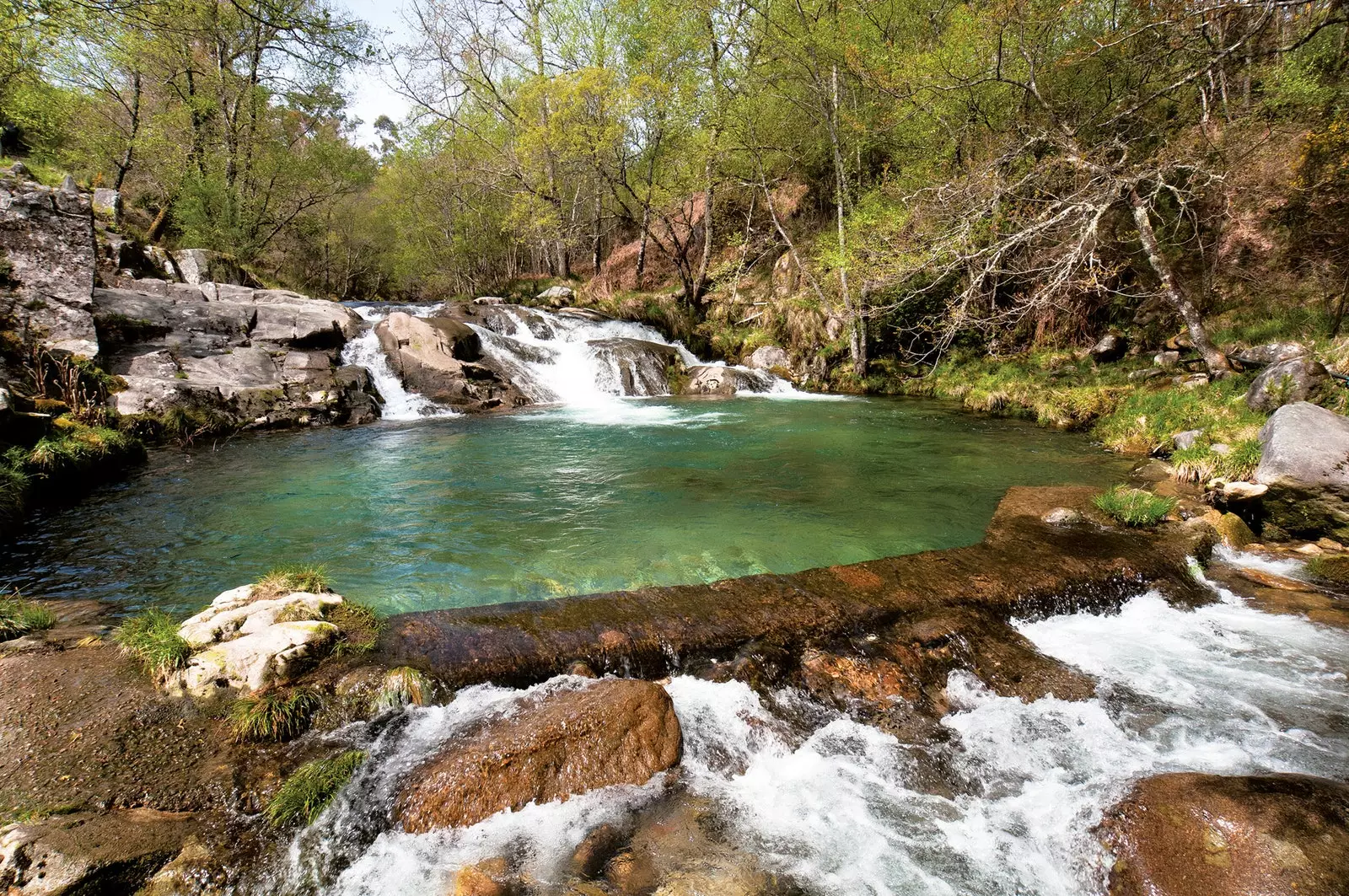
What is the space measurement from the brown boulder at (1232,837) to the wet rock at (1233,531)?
428 centimetres

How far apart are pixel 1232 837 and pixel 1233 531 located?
5.20m

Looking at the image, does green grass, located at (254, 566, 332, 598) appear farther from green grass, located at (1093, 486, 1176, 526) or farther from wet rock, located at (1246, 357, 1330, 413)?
wet rock, located at (1246, 357, 1330, 413)

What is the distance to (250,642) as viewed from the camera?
324 centimetres

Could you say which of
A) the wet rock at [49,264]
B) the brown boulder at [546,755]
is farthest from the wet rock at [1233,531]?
the wet rock at [49,264]

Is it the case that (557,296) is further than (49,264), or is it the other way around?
(557,296)

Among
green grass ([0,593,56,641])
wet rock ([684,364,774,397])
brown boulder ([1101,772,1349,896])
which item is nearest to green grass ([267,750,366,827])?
green grass ([0,593,56,641])

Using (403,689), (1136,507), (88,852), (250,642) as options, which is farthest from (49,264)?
(1136,507)

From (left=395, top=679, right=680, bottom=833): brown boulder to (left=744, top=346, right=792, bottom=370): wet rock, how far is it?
17.4 meters

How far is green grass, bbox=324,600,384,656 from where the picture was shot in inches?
138

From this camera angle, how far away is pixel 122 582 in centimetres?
495

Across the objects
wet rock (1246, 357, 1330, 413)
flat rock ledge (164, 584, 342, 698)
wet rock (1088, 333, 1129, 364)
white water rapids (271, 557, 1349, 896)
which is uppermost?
wet rock (1088, 333, 1129, 364)

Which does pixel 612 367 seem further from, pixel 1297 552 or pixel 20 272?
pixel 1297 552

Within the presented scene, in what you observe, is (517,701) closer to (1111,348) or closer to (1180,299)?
(1180,299)

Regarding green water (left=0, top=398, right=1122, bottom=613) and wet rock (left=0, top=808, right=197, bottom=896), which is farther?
green water (left=0, top=398, right=1122, bottom=613)
